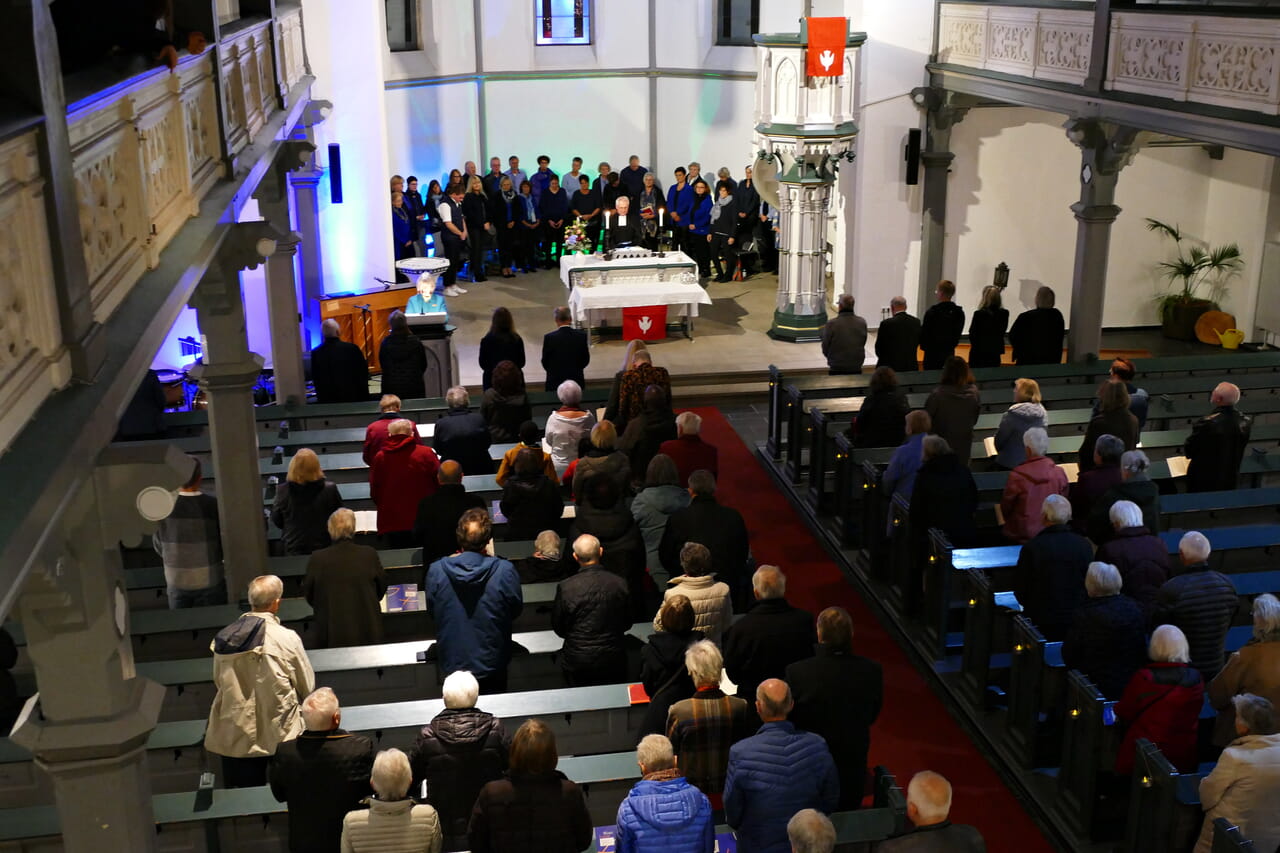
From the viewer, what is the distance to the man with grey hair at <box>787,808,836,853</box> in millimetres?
4938

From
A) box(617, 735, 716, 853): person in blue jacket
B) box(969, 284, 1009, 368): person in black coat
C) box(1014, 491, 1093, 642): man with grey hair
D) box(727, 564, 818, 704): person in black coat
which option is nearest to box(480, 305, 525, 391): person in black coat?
box(969, 284, 1009, 368): person in black coat

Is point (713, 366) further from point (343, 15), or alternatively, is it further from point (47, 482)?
point (47, 482)

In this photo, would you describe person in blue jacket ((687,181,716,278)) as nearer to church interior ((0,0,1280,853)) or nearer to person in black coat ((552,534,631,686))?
church interior ((0,0,1280,853))

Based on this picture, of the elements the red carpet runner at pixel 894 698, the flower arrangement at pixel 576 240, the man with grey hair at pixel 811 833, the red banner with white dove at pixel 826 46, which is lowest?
the red carpet runner at pixel 894 698

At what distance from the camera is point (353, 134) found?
645 inches

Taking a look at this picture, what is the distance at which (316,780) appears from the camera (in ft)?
18.4

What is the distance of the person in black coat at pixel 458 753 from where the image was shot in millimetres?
5777

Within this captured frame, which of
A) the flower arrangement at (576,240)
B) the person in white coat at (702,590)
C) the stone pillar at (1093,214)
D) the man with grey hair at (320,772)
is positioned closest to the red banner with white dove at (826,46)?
the stone pillar at (1093,214)

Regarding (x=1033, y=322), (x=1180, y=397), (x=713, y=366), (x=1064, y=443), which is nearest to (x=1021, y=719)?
(x=1064, y=443)

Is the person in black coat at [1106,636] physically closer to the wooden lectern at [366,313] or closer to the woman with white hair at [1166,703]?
the woman with white hair at [1166,703]

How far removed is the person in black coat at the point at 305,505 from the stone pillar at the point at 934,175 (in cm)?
1091

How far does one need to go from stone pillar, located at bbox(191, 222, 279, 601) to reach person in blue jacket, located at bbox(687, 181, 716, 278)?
11874 millimetres

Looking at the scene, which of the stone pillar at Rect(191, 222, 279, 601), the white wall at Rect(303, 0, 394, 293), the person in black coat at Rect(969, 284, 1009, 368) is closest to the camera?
the stone pillar at Rect(191, 222, 279, 601)

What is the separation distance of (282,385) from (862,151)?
8.43 m
